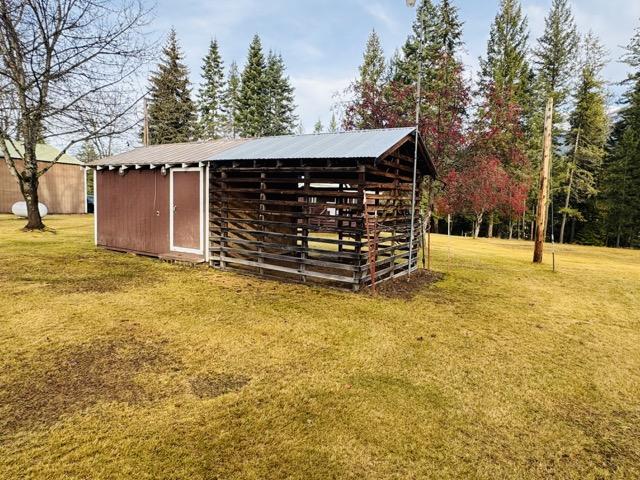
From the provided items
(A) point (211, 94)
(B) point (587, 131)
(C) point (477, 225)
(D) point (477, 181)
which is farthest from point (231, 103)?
(B) point (587, 131)

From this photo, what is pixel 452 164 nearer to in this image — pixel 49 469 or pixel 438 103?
pixel 438 103

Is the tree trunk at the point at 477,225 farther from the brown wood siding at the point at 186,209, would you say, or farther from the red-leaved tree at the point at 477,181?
the brown wood siding at the point at 186,209

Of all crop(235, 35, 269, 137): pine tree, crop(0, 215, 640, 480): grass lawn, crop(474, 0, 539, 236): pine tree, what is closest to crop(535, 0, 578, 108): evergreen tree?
crop(474, 0, 539, 236): pine tree

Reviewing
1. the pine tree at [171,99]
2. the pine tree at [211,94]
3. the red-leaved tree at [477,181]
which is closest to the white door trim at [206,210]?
the red-leaved tree at [477,181]

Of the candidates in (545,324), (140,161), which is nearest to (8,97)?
(140,161)

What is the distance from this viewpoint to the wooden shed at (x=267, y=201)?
8.11m

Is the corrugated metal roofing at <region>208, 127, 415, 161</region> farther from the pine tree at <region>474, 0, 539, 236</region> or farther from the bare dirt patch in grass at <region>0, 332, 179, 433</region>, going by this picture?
the pine tree at <region>474, 0, 539, 236</region>

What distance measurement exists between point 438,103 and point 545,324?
45.2 ft

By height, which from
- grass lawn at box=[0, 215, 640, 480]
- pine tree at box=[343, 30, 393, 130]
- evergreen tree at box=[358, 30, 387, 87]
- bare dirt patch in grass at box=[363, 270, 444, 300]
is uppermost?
evergreen tree at box=[358, 30, 387, 87]

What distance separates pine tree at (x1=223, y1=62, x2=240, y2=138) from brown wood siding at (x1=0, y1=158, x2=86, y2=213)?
15.5 m

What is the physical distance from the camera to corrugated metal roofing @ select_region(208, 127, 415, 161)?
7.90 meters

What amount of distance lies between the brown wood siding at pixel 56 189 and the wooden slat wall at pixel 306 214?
23357mm

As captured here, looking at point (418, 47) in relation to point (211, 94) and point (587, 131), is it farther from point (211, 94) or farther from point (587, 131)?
point (211, 94)

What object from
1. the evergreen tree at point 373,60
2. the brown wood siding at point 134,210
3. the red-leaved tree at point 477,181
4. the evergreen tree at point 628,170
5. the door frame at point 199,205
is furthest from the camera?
the evergreen tree at point 373,60
